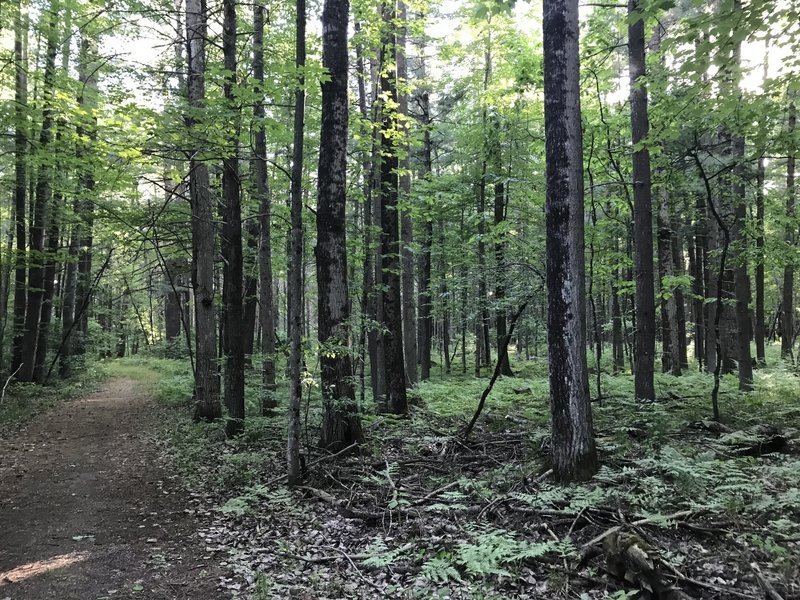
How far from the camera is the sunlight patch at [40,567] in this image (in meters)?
4.75

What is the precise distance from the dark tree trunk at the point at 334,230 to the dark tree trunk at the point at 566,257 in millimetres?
3408

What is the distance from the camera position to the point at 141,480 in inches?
317

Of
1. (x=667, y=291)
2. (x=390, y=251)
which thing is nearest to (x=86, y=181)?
(x=390, y=251)

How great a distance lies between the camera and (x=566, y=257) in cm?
565

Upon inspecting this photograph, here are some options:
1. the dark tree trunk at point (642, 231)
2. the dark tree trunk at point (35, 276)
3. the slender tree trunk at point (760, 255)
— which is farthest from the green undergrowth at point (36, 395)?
the slender tree trunk at point (760, 255)

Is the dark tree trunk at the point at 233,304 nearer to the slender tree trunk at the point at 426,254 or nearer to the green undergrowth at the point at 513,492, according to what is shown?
the green undergrowth at the point at 513,492

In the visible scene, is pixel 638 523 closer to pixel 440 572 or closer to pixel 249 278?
pixel 440 572

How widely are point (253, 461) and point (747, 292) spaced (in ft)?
43.6

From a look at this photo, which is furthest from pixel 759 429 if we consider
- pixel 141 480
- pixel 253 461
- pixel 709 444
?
pixel 141 480

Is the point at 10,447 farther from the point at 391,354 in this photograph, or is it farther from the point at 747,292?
the point at 747,292

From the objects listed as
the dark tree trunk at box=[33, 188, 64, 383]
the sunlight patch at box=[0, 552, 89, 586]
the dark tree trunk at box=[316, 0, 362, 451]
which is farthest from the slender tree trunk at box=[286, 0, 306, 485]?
the dark tree trunk at box=[33, 188, 64, 383]

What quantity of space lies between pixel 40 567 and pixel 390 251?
840 centimetres

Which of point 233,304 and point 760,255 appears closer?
point 233,304

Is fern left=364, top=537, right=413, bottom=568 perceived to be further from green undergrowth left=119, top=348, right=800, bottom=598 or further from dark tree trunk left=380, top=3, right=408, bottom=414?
dark tree trunk left=380, top=3, right=408, bottom=414
